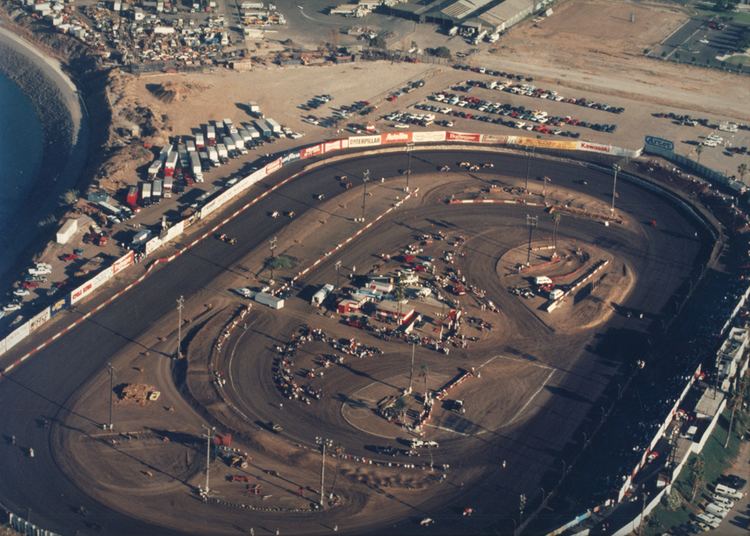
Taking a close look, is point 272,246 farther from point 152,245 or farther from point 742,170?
point 742,170

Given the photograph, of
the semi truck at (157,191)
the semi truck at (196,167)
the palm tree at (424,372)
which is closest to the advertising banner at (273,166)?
the semi truck at (196,167)

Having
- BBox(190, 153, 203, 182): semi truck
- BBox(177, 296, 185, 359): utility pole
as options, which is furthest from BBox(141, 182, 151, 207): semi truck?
BBox(177, 296, 185, 359): utility pole

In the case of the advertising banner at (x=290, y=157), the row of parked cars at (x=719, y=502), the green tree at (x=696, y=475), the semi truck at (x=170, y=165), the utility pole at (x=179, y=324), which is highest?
the green tree at (x=696, y=475)

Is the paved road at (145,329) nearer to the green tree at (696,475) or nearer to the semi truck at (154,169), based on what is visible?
the green tree at (696,475)

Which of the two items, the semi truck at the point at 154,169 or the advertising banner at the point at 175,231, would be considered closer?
the advertising banner at the point at 175,231

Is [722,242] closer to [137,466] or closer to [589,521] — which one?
[589,521]

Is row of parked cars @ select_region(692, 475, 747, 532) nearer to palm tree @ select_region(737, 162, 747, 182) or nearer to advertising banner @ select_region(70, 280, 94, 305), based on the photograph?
advertising banner @ select_region(70, 280, 94, 305)
